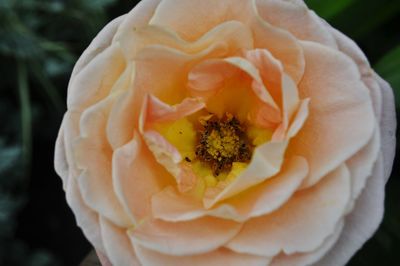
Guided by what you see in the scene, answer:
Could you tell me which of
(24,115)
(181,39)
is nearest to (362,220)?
(181,39)

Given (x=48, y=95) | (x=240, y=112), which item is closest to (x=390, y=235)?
(x=240, y=112)

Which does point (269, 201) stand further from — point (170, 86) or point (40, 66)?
point (40, 66)

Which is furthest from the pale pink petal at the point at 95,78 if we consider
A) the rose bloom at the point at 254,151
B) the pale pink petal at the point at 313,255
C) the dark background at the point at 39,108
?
the dark background at the point at 39,108

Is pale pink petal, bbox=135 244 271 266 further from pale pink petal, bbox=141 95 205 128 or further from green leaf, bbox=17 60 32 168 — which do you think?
green leaf, bbox=17 60 32 168

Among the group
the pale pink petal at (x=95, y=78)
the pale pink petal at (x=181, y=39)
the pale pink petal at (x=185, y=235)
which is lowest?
the pale pink petal at (x=185, y=235)

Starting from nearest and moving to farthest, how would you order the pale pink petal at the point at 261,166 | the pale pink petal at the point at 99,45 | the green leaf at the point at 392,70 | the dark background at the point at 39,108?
the pale pink petal at the point at 261,166
the pale pink petal at the point at 99,45
the green leaf at the point at 392,70
the dark background at the point at 39,108

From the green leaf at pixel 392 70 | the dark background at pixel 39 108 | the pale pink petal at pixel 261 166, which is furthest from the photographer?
the dark background at pixel 39 108

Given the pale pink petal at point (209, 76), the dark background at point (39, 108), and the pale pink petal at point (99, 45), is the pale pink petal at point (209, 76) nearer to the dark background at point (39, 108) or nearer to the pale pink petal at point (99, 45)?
the pale pink petal at point (99, 45)

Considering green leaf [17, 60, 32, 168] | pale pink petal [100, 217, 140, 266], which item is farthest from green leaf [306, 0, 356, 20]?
green leaf [17, 60, 32, 168]
